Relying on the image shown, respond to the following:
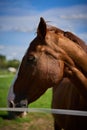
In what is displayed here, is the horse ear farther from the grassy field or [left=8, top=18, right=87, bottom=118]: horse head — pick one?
the grassy field

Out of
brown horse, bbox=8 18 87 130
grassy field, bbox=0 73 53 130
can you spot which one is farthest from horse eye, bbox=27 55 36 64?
grassy field, bbox=0 73 53 130

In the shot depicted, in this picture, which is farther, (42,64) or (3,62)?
(3,62)

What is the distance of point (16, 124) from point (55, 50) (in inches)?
30.0

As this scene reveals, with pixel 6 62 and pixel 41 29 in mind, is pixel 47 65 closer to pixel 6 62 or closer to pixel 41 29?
pixel 41 29

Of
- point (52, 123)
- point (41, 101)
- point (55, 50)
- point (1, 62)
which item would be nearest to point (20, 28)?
point (1, 62)

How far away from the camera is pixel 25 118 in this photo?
1.59 meters

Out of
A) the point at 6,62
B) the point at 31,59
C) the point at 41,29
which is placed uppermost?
the point at 41,29

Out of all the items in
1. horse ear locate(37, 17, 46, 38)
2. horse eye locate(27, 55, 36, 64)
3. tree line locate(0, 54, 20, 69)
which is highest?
horse ear locate(37, 17, 46, 38)

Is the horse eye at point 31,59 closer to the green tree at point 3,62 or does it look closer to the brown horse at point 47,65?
the brown horse at point 47,65

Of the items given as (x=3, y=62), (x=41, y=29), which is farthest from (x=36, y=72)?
(x=3, y=62)

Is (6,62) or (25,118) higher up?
(6,62)

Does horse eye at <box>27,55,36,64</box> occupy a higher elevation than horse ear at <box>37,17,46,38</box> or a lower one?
lower

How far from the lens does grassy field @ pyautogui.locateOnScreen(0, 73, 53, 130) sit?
154 cm

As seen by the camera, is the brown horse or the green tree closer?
the brown horse
